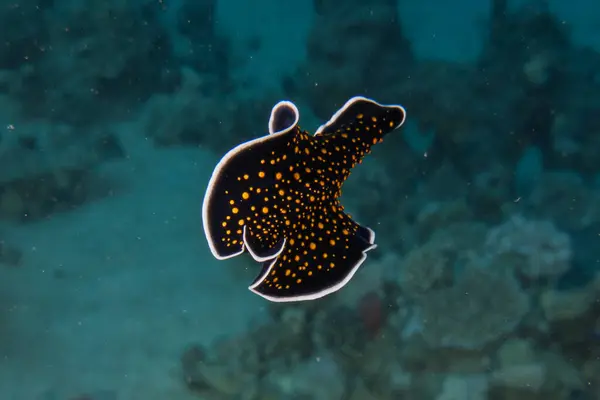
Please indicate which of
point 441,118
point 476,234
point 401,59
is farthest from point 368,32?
point 476,234

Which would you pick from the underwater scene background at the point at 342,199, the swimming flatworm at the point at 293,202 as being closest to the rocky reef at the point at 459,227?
the underwater scene background at the point at 342,199

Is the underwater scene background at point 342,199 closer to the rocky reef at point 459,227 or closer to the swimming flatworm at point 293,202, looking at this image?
the rocky reef at point 459,227

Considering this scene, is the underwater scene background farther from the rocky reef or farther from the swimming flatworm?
the swimming flatworm

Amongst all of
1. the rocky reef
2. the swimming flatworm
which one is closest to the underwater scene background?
the rocky reef

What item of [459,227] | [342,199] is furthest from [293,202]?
[459,227]

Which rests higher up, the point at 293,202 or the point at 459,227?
the point at 293,202

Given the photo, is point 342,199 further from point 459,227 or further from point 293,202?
point 293,202
